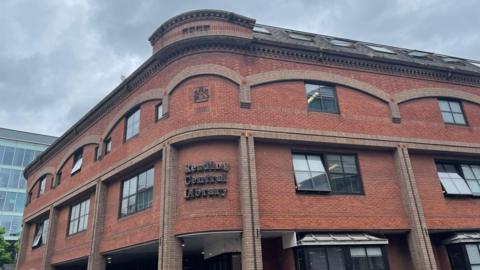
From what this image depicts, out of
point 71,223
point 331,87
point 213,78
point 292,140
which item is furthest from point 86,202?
point 331,87

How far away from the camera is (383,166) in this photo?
1482cm

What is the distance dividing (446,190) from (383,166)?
3060 mm

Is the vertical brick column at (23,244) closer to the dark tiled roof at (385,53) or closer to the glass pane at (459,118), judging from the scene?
the dark tiled roof at (385,53)

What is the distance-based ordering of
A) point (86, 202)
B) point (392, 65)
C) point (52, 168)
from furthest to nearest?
point (52, 168), point (86, 202), point (392, 65)

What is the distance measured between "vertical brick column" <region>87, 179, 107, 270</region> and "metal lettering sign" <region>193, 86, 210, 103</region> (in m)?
7.45

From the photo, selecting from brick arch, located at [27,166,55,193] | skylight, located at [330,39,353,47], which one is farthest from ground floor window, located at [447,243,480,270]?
brick arch, located at [27,166,55,193]

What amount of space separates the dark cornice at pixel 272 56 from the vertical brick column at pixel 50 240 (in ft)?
21.9

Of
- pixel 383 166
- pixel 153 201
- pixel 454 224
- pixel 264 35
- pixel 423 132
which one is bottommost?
pixel 454 224

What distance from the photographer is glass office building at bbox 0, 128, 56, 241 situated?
62.4 meters

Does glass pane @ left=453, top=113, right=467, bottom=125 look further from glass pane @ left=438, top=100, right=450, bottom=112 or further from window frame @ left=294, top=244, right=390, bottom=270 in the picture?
window frame @ left=294, top=244, right=390, bottom=270

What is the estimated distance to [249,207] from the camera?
38.5ft

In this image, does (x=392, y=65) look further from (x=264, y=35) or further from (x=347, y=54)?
(x=264, y=35)

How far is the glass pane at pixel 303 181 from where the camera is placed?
13.2 m

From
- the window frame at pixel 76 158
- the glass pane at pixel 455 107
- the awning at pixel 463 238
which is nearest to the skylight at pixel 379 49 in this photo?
the glass pane at pixel 455 107
